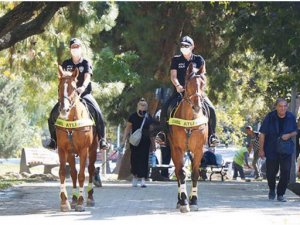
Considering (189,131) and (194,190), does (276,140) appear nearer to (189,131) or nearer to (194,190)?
(194,190)

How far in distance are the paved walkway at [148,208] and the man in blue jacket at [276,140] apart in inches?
18.6

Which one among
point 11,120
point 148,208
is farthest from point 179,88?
point 11,120

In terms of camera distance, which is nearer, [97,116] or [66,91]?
[66,91]

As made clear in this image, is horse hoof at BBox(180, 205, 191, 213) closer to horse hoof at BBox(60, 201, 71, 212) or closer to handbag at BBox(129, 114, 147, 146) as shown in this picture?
horse hoof at BBox(60, 201, 71, 212)

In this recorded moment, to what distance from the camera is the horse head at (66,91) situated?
43.1ft

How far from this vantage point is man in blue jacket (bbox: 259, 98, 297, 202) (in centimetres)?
1653

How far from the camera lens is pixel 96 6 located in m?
21.2

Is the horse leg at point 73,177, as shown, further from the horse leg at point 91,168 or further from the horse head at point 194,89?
→ the horse head at point 194,89

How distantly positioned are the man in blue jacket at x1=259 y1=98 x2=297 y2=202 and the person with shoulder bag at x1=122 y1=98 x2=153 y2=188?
4544 mm

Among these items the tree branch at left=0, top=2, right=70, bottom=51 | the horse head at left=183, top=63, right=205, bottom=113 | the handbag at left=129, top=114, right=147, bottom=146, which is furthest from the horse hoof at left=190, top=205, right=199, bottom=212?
the handbag at left=129, top=114, right=147, bottom=146

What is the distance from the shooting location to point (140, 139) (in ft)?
68.4

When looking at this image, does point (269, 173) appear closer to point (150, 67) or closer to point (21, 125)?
point (150, 67)

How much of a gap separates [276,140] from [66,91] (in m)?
5.34

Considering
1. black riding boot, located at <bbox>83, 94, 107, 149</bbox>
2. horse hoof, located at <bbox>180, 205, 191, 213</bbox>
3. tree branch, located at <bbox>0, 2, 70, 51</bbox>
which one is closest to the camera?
horse hoof, located at <bbox>180, 205, 191, 213</bbox>
